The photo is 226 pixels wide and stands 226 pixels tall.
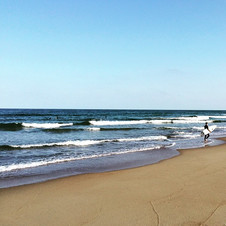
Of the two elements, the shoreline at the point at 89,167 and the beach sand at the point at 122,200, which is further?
the shoreline at the point at 89,167

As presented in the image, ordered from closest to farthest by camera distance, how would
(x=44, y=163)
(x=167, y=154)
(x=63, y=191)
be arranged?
(x=63, y=191)
(x=44, y=163)
(x=167, y=154)

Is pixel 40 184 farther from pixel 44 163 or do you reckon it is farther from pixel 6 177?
pixel 44 163

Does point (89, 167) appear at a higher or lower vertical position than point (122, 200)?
lower

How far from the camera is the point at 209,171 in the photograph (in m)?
7.72

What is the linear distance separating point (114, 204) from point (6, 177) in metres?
4.10

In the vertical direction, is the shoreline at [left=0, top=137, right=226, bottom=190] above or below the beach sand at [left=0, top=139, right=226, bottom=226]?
below

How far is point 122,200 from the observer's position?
524 centimetres

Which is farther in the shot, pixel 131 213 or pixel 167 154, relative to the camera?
pixel 167 154

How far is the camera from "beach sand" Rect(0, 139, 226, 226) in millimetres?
4324

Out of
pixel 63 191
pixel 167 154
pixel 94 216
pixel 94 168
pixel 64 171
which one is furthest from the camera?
pixel 167 154

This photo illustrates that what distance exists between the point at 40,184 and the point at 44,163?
290 cm

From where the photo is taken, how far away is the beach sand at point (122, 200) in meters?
4.32

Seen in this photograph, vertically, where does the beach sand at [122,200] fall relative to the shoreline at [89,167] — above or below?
above

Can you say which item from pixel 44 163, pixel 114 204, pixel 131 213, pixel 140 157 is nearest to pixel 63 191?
pixel 114 204
